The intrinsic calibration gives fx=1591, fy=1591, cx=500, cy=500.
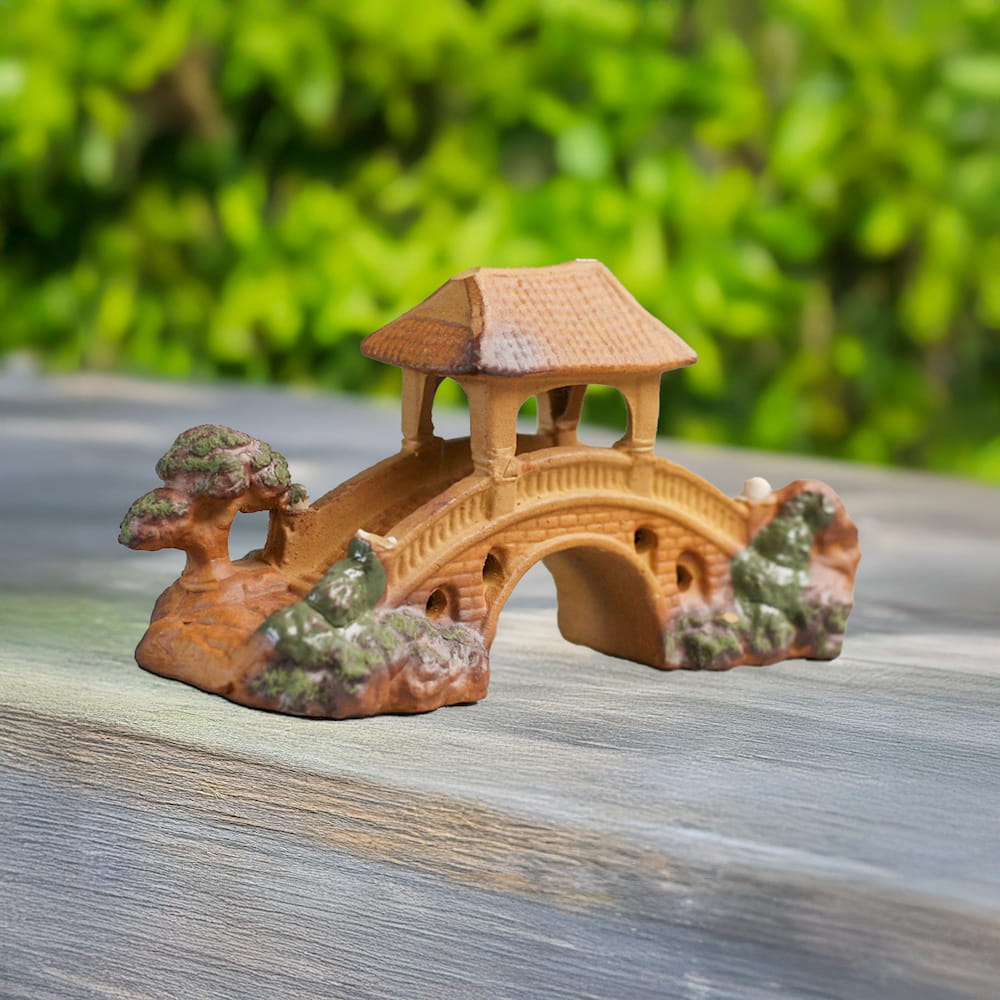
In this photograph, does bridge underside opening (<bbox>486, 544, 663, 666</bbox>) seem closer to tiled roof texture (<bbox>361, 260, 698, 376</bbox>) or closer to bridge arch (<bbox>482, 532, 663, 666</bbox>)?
bridge arch (<bbox>482, 532, 663, 666</bbox>)

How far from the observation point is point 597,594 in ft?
8.35

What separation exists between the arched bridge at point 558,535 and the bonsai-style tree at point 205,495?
0.37ft

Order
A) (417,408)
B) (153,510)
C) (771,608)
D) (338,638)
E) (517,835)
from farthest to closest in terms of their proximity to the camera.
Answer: (771,608) < (417,408) < (153,510) < (338,638) < (517,835)

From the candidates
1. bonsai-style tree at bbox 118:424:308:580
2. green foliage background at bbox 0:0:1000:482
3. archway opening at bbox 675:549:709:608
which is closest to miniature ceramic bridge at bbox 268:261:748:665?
archway opening at bbox 675:549:709:608

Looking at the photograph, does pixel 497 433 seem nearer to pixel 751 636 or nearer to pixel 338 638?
pixel 338 638

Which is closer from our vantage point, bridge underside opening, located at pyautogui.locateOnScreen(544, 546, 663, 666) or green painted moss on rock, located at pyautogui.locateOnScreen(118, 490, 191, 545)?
green painted moss on rock, located at pyautogui.locateOnScreen(118, 490, 191, 545)

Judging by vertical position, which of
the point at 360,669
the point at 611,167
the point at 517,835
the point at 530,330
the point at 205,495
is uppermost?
the point at 611,167

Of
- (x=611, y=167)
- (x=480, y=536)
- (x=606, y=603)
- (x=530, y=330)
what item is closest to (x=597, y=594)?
(x=606, y=603)

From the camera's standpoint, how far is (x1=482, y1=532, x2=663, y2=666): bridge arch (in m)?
2.28

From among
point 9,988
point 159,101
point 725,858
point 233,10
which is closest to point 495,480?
point 725,858

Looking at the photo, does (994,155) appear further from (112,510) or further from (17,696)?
(17,696)

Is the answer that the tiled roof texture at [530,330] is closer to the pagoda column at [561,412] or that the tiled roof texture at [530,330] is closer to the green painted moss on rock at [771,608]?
the pagoda column at [561,412]

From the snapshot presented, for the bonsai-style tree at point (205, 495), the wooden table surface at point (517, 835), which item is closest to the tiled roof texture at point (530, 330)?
the bonsai-style tree at point (205, 495)

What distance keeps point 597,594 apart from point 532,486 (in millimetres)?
343
